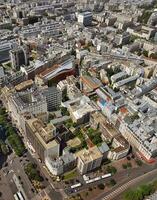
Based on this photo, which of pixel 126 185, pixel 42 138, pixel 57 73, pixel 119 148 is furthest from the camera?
pixel 57 73

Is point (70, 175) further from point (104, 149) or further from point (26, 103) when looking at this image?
point (26, 103)

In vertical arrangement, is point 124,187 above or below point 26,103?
below

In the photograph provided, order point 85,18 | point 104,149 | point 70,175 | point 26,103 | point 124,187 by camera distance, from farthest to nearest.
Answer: point 85,18, point 26,103, point 104,149, point 70,175, point 124,187

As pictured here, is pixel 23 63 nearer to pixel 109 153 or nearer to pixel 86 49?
pixel 86 49

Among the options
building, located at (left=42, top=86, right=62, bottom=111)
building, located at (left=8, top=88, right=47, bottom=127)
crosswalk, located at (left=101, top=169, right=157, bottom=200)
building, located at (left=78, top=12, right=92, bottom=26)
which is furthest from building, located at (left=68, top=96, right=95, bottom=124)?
building, located at (left=78, top=12, right=92, bottom=26)

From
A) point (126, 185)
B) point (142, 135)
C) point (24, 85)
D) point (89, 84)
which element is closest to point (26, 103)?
point (24, 85)

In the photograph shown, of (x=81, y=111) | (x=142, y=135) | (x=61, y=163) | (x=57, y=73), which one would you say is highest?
(x=57, y=73)

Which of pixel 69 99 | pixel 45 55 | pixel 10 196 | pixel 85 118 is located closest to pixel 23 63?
pixel 45 55
